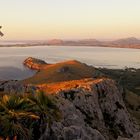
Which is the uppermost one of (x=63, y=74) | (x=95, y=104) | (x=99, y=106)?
(x=95, y=104)

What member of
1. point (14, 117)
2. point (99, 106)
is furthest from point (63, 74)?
point (14, 117)

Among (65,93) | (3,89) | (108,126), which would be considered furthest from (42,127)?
(108,126)

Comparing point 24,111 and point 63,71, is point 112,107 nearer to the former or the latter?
point 24,111

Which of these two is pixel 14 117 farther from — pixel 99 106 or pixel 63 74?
pixel 63 74

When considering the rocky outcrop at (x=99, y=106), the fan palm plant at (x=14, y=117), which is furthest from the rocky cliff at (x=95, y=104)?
the fan palm plant at (x=14, y=117)

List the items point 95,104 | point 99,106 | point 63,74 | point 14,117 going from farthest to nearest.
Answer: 1. point 63,74
2. point 99,106
3. point 95,104
4. point 14,117

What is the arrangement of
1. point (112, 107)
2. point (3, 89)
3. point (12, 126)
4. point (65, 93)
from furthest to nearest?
point (112, 107) < point (65, 93) < point (3, 89) < point (12, 126)

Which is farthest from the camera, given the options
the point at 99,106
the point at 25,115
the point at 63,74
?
the point at 63,74

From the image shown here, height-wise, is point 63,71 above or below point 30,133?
below

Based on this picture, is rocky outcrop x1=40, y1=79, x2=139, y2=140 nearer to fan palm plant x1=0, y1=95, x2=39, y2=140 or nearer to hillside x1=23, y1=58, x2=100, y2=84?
fan palm plant x1=0, y1=95, x2=39, y2=140

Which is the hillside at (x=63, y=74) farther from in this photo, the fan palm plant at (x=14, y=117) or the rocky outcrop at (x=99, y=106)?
the fan palm plant at (x=14, y=117)

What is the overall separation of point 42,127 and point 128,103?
58089 millimetres

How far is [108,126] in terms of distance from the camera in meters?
58.3

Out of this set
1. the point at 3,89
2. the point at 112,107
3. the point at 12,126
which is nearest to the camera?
the point at 12,126
